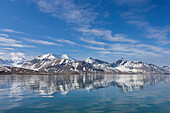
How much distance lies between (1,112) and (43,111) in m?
7.28

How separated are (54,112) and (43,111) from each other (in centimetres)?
229

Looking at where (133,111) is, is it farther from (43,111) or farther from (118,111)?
(43,111)

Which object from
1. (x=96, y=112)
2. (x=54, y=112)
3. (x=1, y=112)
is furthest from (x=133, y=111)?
(x=1, y=112)

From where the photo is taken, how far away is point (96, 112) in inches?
1035

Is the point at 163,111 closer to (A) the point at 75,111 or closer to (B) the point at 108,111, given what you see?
(B) the point at 108,111

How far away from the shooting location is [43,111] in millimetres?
27094

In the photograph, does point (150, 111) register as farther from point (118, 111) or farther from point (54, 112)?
point (54, 112)

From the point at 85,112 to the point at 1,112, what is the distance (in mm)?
14990

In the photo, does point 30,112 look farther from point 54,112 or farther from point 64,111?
point 64,111

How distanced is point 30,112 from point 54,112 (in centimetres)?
431

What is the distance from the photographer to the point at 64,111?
88.6 ft

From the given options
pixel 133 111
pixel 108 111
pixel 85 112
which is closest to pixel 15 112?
pixel 85 112

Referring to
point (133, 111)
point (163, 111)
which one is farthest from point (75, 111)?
point (163, 111)

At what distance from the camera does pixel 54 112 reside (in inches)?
1040
